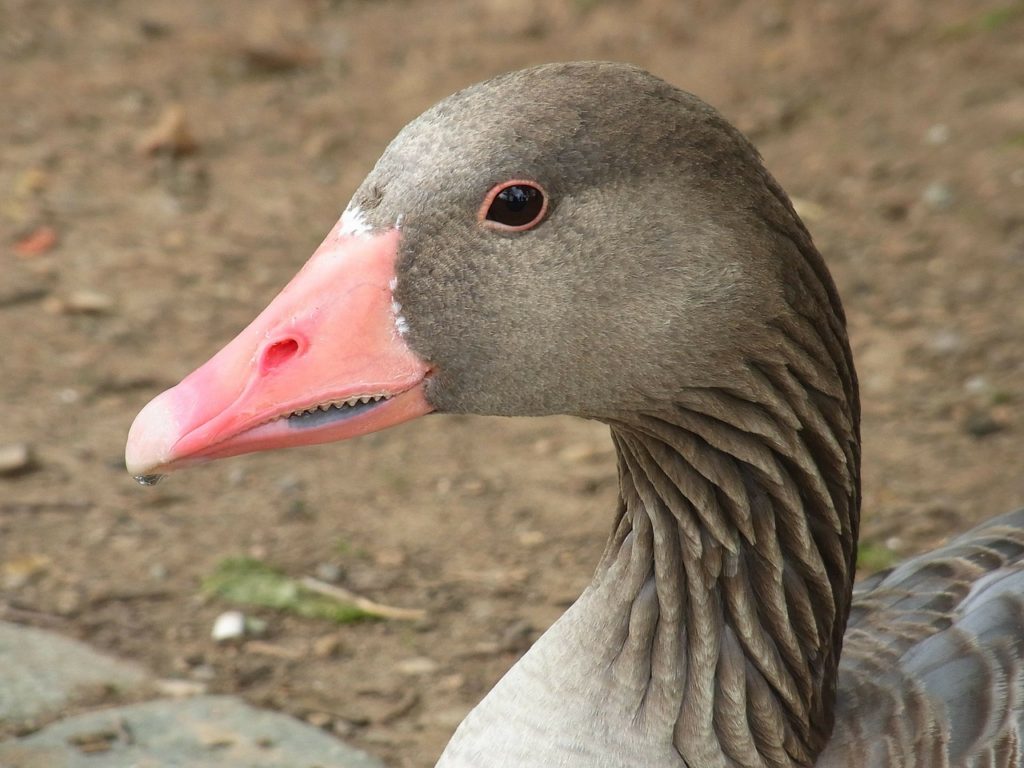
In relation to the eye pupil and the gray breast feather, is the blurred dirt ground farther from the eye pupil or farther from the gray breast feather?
the eye pupil

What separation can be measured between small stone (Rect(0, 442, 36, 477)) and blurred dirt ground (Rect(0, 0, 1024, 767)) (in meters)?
0.02

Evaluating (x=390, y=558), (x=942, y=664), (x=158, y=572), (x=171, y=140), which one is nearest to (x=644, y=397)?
(x=942, y=664)

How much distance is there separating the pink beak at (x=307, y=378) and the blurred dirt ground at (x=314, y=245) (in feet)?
5.66

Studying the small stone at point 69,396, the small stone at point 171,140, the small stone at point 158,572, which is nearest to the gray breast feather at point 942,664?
the small stone at point 158,572

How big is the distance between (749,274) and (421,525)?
8.75ft

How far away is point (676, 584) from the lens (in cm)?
314

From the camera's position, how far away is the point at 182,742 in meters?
4.08

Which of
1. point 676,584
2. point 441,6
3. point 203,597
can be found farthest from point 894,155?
point 676,584

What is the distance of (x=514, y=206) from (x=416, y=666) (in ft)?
7.21

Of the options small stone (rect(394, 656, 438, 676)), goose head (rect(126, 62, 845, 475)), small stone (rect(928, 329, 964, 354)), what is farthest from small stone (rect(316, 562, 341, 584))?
small stone (rect(928, 329, 964, 354))

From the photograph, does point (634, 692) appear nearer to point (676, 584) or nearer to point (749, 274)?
point (676, 584)

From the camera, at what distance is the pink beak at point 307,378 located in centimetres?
269

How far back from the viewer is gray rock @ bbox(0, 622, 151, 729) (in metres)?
4.20

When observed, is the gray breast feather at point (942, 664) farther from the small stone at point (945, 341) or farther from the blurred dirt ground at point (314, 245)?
the small stone at point (945, 341)
